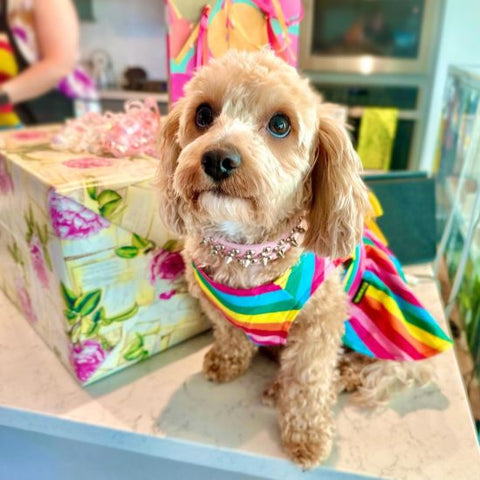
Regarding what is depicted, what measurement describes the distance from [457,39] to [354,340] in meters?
1.81

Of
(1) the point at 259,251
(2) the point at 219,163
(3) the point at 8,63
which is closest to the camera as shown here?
(2) the point at 219,163

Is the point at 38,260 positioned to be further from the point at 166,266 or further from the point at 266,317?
the point at 266,317

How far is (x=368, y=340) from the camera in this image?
2.39 feet

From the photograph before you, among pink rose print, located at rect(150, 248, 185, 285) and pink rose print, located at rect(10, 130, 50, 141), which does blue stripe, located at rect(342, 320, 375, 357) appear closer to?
pink rose print, located at rect(150, 248, 185, 285)

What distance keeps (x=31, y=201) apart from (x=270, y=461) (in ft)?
1.64

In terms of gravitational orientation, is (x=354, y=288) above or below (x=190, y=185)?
below

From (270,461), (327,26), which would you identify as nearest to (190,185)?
(270,461)

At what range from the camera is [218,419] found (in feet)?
2.23

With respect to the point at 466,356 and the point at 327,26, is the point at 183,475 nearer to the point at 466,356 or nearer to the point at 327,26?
the point at 466,356

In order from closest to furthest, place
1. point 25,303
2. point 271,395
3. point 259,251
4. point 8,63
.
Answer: point 259,251 → point 271,395 → point 25,303 → point 8,63

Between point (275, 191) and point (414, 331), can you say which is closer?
point (275, 191)

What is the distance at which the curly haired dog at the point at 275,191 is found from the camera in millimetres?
533

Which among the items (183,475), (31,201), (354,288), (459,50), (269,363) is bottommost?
(183,475)

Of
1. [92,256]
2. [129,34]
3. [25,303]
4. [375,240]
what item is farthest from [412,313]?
[129,34]
